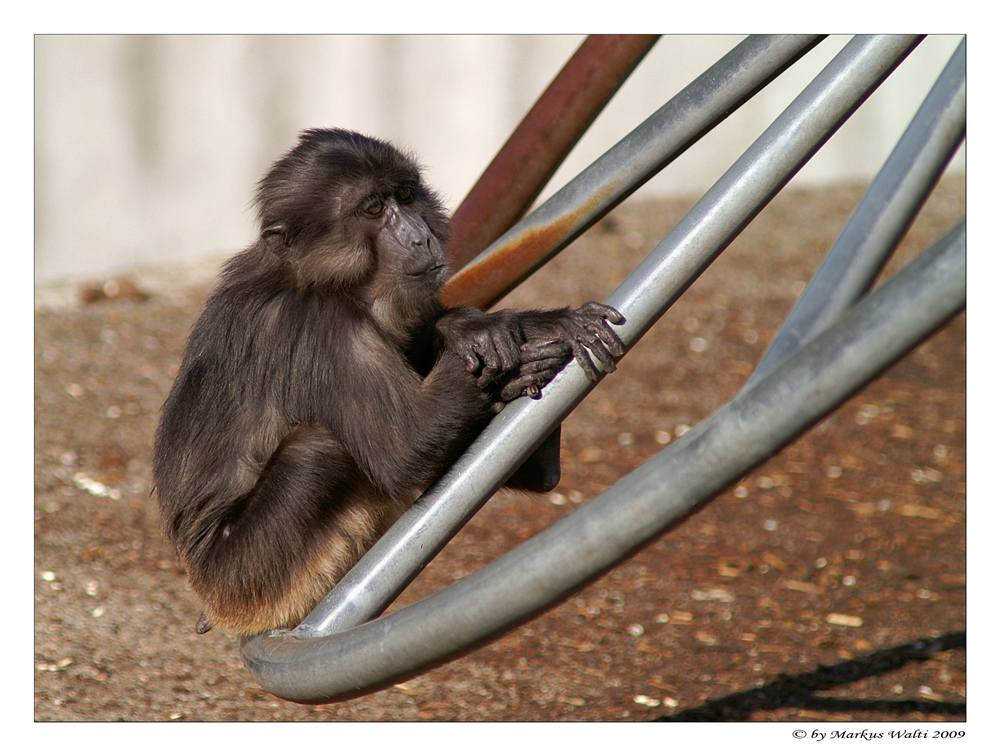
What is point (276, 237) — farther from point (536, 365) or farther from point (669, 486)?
point (669, 486)

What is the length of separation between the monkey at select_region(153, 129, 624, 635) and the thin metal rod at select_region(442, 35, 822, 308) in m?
0.28

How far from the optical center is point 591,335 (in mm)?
2139

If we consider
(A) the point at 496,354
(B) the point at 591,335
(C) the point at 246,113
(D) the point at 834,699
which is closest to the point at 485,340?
(A) the point at 496,354

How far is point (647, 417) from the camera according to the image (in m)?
6.98

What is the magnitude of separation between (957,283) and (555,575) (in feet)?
2.43

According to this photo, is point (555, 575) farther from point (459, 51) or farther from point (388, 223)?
point (459, 51)

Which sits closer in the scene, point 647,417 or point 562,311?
point 562,311

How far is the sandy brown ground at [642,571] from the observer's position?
406 cm

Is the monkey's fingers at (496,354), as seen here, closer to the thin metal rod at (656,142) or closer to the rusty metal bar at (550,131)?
the thin metal rod at (656,142)

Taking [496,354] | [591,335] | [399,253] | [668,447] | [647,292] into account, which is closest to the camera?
[668,447]

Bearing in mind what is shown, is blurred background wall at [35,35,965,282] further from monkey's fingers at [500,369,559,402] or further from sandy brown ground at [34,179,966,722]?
monkey's fingers at [500,369,559,402]

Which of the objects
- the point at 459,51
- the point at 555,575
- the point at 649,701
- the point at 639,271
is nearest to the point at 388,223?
the point at 639,271

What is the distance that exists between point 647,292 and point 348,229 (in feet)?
3.86

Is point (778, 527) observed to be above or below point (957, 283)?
below
